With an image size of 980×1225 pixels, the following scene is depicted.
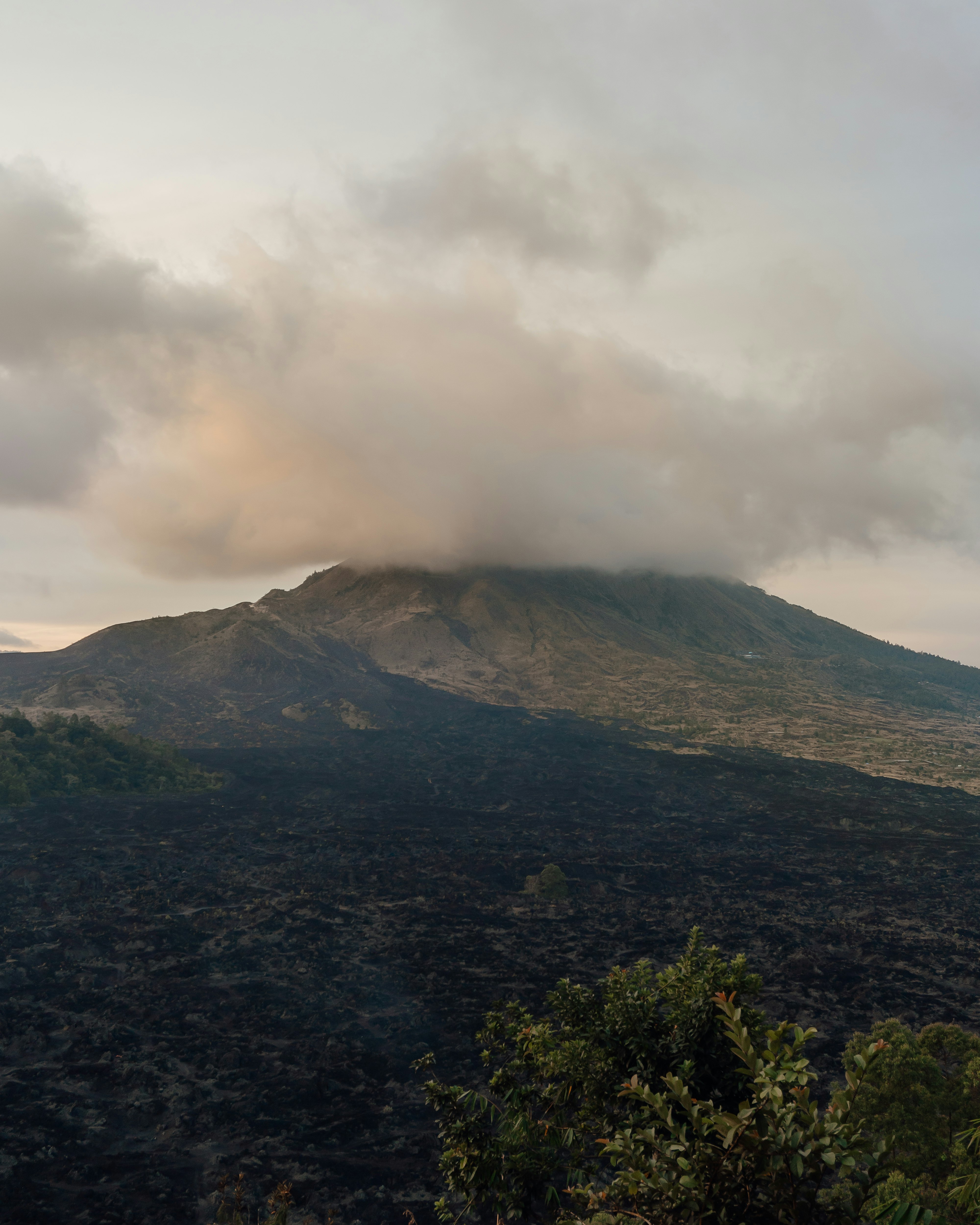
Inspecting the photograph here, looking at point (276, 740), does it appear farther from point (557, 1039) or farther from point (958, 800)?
point (557, 1039)

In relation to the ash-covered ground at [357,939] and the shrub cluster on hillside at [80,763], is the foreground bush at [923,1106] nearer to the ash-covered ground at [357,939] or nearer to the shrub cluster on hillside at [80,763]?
the ash-covered ground at [357,939]

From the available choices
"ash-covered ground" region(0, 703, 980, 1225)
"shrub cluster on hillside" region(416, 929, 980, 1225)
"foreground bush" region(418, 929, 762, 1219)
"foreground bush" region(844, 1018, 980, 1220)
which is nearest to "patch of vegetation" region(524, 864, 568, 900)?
"ash-covered ground" region(0, 703, 980, 1225)

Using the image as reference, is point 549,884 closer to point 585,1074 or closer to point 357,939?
point 357,939

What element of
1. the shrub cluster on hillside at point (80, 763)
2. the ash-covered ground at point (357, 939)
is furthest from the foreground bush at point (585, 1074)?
the shrub cluster on hillside at point (80, 763)

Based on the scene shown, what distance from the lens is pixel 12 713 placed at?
123500 mm

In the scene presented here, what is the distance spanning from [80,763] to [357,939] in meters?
74.9

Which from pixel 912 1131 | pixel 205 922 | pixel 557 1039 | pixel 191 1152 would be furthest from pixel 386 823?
pixel 557 1039

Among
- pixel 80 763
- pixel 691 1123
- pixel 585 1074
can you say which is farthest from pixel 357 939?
pixel 80 763

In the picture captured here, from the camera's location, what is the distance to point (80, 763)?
113312 millimetres

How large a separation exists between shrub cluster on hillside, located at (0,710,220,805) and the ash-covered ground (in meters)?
5.33

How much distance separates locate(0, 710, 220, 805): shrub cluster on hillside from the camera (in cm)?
10475

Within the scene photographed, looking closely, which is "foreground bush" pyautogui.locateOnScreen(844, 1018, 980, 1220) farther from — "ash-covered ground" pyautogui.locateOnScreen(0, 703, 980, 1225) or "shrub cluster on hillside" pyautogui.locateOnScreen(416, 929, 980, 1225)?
"ash-covered ground" pyautogui.locateOnScreen(0, 703, 980, 1225)

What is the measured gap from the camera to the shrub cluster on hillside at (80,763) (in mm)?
104750

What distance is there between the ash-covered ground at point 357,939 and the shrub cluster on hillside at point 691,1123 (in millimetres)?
23491
